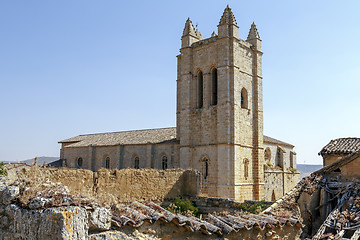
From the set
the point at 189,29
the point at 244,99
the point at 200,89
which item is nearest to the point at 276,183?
the point at 244,99

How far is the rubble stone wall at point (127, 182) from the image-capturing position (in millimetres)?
8969

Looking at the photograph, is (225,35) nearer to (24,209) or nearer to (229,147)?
(229,147)

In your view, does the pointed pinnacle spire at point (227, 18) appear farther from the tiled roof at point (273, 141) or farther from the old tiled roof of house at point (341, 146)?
the tiled roof at point (273, 141)

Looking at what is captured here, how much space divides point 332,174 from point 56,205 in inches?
318

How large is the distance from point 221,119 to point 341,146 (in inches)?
370

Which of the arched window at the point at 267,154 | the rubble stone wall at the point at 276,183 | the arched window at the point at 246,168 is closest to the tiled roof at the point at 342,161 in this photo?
the arched window at the point at 246,168

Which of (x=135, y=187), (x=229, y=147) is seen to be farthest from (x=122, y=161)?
(x=135, y=187)

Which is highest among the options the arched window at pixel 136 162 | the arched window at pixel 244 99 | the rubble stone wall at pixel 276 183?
the arched window at pixel 244 99

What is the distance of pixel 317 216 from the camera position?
26.7ft

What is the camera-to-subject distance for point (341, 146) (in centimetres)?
1717

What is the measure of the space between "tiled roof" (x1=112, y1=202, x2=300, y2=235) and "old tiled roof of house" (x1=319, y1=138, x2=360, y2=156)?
1232 cm

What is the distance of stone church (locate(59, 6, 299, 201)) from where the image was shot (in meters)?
24.3

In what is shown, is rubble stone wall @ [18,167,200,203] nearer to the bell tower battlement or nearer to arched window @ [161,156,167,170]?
the bell tower battlement

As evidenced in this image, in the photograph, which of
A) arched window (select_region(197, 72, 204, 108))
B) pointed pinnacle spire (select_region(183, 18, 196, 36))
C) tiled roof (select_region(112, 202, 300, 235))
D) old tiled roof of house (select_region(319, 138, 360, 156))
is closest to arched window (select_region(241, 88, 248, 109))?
arched window (select_region(197, 72, 204, 108))
